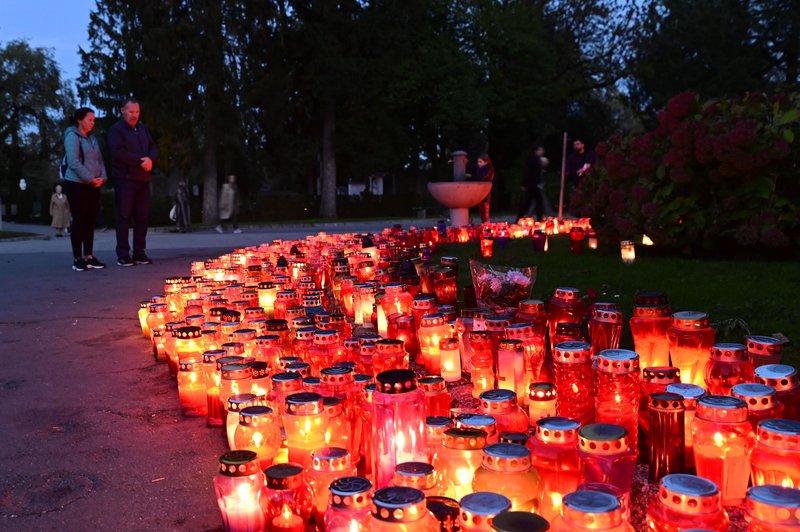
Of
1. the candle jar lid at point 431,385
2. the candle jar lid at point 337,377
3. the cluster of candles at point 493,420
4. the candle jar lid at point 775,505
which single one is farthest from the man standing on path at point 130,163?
the candle jar lid at point 775,505

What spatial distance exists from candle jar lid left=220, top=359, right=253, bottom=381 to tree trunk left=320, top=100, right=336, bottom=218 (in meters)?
28.6

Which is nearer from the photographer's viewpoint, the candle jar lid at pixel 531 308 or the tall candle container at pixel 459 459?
the tall candle container at pixel 459 459

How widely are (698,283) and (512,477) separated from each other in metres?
4.16

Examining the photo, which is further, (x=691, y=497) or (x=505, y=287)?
(x=505, y=287)

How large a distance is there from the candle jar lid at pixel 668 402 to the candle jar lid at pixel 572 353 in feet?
1.15

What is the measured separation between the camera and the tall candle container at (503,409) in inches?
93.0

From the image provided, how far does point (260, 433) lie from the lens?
96.0 inches

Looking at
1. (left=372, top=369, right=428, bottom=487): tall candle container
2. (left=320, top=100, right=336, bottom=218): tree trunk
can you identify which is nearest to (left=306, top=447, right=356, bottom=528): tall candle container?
(left=372, top=369, right=428, bottom=487): tall candle container

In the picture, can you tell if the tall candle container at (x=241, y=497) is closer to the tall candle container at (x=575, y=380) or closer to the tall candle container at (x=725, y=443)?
the tall candle container at (x=575, y=380)

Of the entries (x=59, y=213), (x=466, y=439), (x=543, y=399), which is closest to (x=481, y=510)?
(x=466, y=439)

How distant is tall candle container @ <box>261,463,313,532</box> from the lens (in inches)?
81.6

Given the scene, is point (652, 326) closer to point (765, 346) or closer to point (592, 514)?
point (765, 346)

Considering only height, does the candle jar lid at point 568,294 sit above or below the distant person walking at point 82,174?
below

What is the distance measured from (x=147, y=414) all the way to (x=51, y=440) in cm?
45
